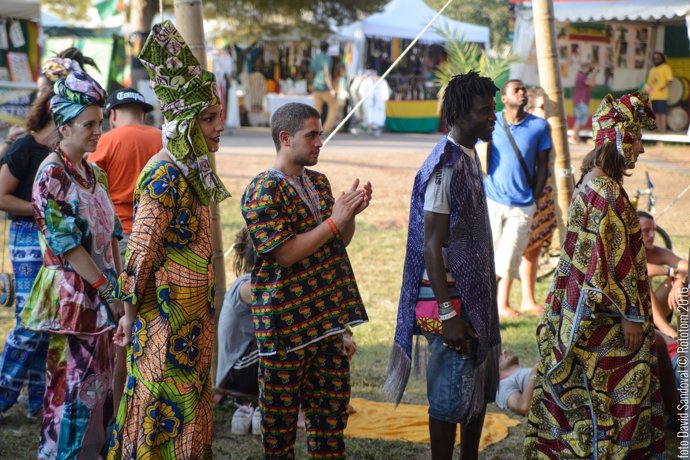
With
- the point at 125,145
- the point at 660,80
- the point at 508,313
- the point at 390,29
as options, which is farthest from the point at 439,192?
the point at 390,29

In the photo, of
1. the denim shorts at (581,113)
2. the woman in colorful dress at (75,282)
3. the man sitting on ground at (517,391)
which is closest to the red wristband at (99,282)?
the woman in colorful dress at (75,282)

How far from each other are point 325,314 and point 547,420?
1.19 meters

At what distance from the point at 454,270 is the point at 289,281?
715 millimetres

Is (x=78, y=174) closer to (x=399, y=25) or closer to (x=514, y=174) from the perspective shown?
(x=514, y=174)

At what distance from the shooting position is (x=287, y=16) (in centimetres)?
2272

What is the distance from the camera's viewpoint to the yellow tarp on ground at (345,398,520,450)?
5.05 m

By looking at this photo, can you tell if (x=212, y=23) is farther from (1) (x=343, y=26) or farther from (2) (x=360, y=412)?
(2) (x=360, y=412)

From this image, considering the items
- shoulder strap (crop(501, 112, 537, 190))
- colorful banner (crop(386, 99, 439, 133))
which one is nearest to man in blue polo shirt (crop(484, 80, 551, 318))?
shoulder strap (crop(501, 112, 537, 190))

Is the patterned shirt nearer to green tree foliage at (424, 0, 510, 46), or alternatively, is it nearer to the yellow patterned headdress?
the yellow patterned headdress

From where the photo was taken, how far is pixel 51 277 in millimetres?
4172

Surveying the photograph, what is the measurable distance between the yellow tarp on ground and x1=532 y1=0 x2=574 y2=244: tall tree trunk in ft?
4.94

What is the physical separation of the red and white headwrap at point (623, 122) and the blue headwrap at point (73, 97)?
2.31m

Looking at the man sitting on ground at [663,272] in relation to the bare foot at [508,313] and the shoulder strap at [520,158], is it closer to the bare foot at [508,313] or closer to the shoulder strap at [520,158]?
the shoulder strap at [520,158]

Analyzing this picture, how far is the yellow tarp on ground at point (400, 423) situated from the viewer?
5051 mm
